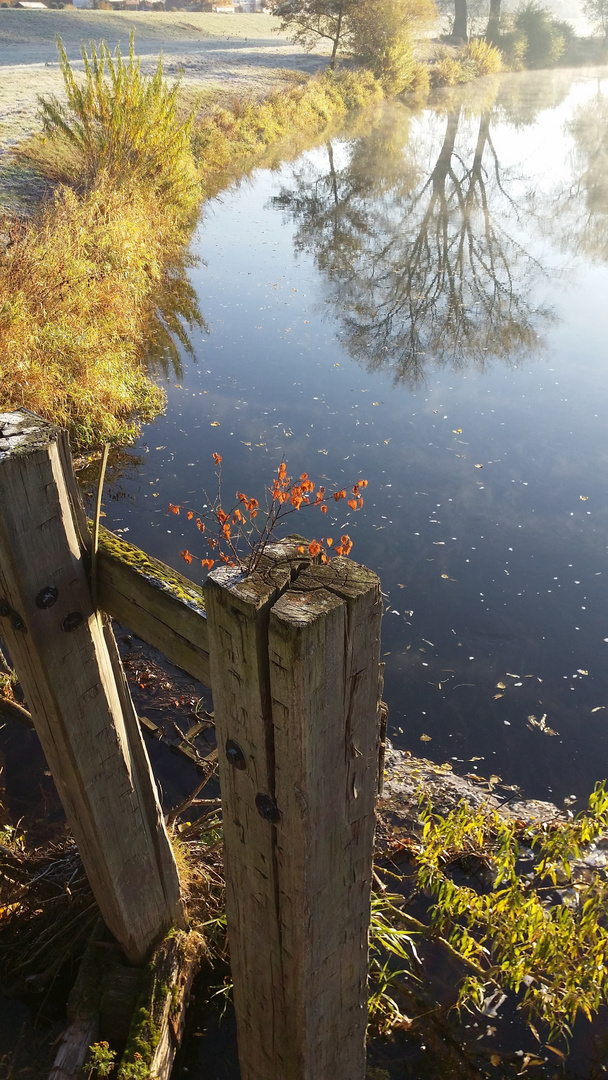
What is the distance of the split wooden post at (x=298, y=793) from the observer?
3.67ft

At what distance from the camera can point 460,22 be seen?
39750 mm

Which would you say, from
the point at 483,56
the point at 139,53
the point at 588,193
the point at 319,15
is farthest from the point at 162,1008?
the point at 483,56

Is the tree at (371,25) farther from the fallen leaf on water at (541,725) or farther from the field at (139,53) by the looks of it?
the fallen leaf on water at (541,725)

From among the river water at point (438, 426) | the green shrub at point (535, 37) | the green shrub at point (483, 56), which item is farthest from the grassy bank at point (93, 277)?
the green shrub at point (535, 37)

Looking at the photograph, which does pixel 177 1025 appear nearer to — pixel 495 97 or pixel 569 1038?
pixel 569 1038

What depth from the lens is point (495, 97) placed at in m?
30.8

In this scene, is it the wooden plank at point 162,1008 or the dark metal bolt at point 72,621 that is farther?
the wooden plank at point 162,1008

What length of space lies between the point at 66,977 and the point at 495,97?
35678 millimetres

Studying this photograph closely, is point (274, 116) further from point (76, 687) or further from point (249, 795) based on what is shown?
point (249, 795)

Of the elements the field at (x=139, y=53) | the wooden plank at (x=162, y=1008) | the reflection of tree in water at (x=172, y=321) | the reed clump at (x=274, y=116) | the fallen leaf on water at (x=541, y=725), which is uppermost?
the field at (x=139, y=53)

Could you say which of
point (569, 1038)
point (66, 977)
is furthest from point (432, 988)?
point (66, 977)

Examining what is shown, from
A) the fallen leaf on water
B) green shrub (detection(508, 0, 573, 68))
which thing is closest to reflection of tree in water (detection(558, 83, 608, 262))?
the fallen leaf on water

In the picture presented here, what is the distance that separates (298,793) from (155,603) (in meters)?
0.49

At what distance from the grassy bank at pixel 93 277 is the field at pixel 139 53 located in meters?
1.70
